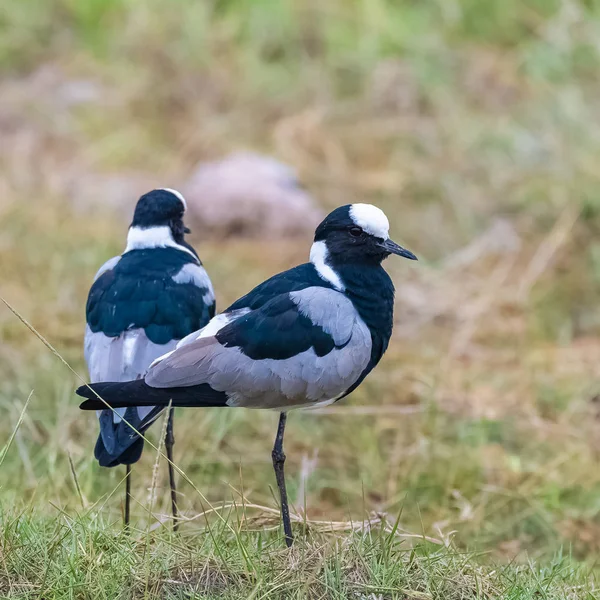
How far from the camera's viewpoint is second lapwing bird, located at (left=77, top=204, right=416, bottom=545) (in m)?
2.64

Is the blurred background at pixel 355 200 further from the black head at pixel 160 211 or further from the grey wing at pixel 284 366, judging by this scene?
the black head at pixel 160 211

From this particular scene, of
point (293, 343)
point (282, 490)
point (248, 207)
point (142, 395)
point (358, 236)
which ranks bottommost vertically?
point (282, 490)

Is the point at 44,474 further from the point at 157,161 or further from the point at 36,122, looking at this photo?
the point at 36,122

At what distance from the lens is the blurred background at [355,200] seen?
13.0ft

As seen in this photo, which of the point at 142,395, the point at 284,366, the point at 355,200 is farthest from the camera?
the point at 355,200

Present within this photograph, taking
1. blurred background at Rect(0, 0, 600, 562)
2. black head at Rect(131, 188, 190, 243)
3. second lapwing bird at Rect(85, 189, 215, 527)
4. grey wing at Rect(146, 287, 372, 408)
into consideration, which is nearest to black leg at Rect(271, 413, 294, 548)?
grey wing at Rect(146, 287, 372, 408)

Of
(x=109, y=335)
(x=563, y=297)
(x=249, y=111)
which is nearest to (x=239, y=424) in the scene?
(x=109, y=335)

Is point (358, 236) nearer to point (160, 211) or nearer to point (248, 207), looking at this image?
point (160, 211)

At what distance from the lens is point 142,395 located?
2.57 m

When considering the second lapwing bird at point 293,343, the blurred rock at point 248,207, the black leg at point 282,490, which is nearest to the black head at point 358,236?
the second lapwing bird at point 293,343

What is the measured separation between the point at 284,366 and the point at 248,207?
13.1 ft

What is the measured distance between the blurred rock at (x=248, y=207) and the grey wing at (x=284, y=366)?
380 cm

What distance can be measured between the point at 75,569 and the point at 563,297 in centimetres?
375

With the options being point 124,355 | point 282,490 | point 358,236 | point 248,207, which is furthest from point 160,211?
point 248,207
